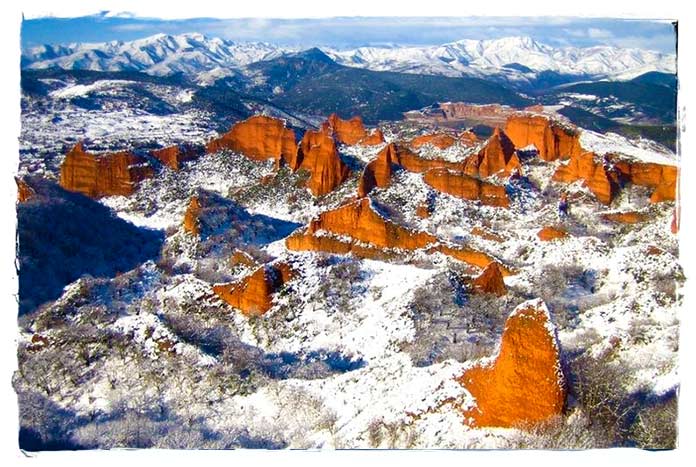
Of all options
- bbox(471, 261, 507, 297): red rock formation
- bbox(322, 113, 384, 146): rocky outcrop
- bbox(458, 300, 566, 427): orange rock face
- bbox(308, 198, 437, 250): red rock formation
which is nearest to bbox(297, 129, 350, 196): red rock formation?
bbox(308, 198, 437, 250): red rock formation

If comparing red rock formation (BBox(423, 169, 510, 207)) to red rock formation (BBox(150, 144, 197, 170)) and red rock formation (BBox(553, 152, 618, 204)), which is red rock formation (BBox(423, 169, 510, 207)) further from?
red rock formation (BBox(150, 144, 197, 170))

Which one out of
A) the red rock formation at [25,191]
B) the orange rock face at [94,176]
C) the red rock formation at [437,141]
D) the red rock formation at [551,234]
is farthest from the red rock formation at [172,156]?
the red rock formation at [551,234]

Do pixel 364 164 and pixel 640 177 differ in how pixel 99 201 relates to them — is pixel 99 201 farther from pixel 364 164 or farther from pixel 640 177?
pixel 640 177

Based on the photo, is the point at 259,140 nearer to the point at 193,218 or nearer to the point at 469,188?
the point at 193,218

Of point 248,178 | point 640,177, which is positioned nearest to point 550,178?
point 640,177

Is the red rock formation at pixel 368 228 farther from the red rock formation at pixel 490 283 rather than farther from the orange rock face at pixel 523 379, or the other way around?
the orange rock face at pixel 523 379

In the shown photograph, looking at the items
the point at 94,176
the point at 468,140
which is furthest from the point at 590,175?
the point at 94,176

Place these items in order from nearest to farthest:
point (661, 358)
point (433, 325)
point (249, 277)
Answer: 1. point (661, 358)
2. point (433, 325)
3. point (249, 277)
